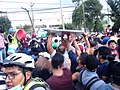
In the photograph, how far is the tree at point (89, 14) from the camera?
196 feet

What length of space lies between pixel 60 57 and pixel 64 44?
1723 mm

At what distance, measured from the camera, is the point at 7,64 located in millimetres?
2988

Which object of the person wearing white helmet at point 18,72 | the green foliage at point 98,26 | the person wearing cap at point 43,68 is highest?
the person wearing white helmet at point 18,72

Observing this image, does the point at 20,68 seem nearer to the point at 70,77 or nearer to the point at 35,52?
the point at 70,77

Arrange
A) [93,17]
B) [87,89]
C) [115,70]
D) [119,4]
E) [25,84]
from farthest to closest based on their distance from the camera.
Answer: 1. [93,17]
2. [119,4]
3. [87,89]
4. [115,70]
5. [25,84]

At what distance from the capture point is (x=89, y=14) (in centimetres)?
6062

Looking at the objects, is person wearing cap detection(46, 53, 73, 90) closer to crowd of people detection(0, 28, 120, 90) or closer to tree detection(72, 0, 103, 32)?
crowd of people detection(0, 28, 120, 90)

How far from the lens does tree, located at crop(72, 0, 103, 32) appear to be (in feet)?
196

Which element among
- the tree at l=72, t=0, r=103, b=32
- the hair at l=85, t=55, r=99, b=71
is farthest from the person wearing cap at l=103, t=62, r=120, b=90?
the tree at l=72, t=0, r=103, b=32

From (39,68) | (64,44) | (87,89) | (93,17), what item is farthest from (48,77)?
(93,17)

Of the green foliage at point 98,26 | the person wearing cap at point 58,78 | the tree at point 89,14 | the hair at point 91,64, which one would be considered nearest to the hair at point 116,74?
the hair at point 91,64

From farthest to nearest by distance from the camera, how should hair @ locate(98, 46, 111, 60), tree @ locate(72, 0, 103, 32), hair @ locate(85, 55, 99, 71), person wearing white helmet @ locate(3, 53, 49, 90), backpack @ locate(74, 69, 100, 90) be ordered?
tree @ locate(72, 0, 103, 32) → hair @ locate(98, 46, 111, 60) → hair @ locate(85, 55, 99, 71) → backpack @ locate(74, 69, 100, 90) → person wearing white helmet @ locate(3, 53, 49, 90)

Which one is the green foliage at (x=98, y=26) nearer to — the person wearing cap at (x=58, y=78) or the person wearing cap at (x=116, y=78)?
the person wearing cap at (x=58, y=78)

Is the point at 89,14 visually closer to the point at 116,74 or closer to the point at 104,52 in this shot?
the point at 104,52
